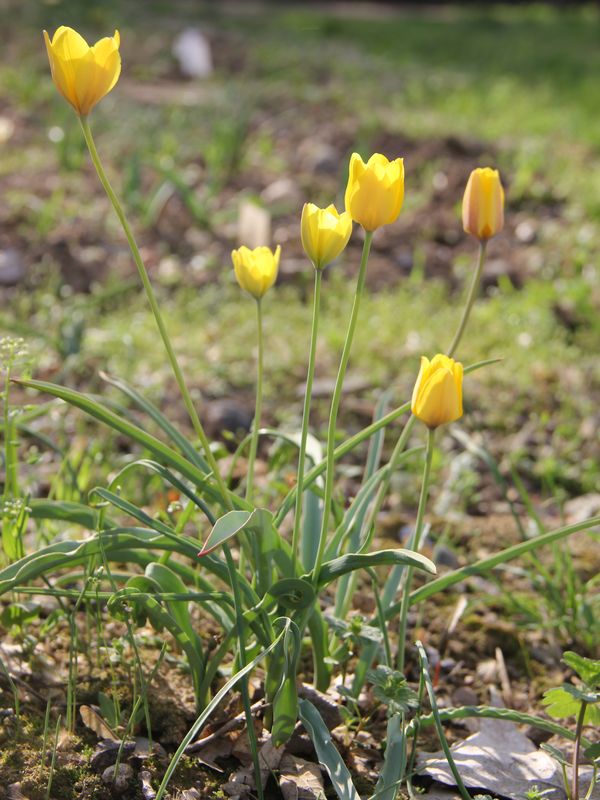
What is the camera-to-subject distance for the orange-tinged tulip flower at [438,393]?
1.41m

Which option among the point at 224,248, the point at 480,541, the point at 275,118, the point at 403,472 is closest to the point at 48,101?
the point at 275,118

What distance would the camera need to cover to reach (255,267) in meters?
1.58

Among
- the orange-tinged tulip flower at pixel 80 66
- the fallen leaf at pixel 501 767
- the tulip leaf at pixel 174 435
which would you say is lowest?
the fallen leaf at pixel 501 767

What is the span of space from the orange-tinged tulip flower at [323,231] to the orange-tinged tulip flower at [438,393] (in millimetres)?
207

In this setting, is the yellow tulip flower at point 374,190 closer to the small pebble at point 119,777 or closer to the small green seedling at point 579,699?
the small green seedling at point 579,699

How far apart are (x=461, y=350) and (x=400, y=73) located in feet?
14.0

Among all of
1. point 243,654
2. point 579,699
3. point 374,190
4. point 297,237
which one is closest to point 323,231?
point 374,190

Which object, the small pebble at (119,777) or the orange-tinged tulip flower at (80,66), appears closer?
the orange-tinged tulip flower at (80,66)

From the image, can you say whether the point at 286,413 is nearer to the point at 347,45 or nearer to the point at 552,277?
the point at 552,277

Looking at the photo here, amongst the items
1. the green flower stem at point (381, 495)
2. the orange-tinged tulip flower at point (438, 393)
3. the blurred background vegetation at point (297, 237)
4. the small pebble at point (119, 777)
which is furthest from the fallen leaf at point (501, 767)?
the blurred background vegetation at point (297, 237)

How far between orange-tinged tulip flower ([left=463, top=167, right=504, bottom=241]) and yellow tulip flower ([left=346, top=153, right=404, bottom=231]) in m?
0.21

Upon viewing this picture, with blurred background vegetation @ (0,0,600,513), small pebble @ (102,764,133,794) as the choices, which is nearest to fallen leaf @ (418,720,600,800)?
small pebble @ (102,764,133,794)

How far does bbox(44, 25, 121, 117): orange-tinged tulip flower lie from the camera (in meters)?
1.34

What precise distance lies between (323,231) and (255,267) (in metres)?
0.19
